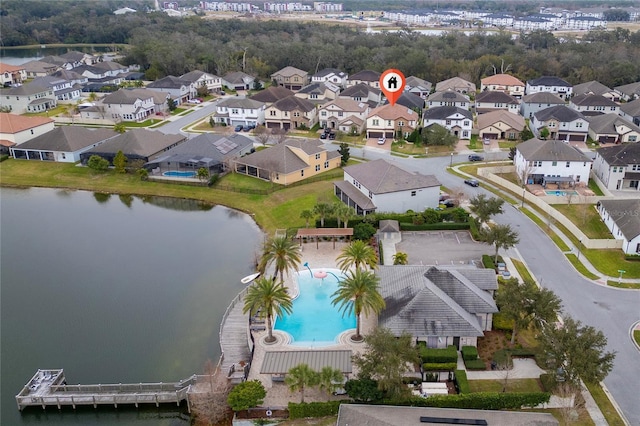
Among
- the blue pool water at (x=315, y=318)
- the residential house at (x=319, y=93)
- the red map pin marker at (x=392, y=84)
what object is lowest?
the blue pool water at (x=315, y=318)

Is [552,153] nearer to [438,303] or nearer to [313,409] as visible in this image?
[438,303]

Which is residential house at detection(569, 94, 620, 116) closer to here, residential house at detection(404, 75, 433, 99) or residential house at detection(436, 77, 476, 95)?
residential house at detection(436, 77, 476, 95)

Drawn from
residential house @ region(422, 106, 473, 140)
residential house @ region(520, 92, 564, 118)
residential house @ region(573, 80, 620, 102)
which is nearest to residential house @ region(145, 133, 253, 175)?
residential house @ region(422, 106, 473, 140)

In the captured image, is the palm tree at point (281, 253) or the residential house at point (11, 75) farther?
the residential house at point (11, 75)

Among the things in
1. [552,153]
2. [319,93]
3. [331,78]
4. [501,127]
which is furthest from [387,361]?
[331,78]

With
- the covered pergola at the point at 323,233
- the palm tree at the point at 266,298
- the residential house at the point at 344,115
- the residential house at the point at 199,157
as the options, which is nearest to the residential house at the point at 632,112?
the residential house at the point at 344,115

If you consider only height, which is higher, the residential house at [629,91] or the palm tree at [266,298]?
the residential house at [629,91]

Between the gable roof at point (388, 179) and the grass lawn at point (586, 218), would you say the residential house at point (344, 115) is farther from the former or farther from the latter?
the grass lawn at point (586, 218)

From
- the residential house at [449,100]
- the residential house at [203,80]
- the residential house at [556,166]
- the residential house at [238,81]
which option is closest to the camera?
the residential house at [556,166]
